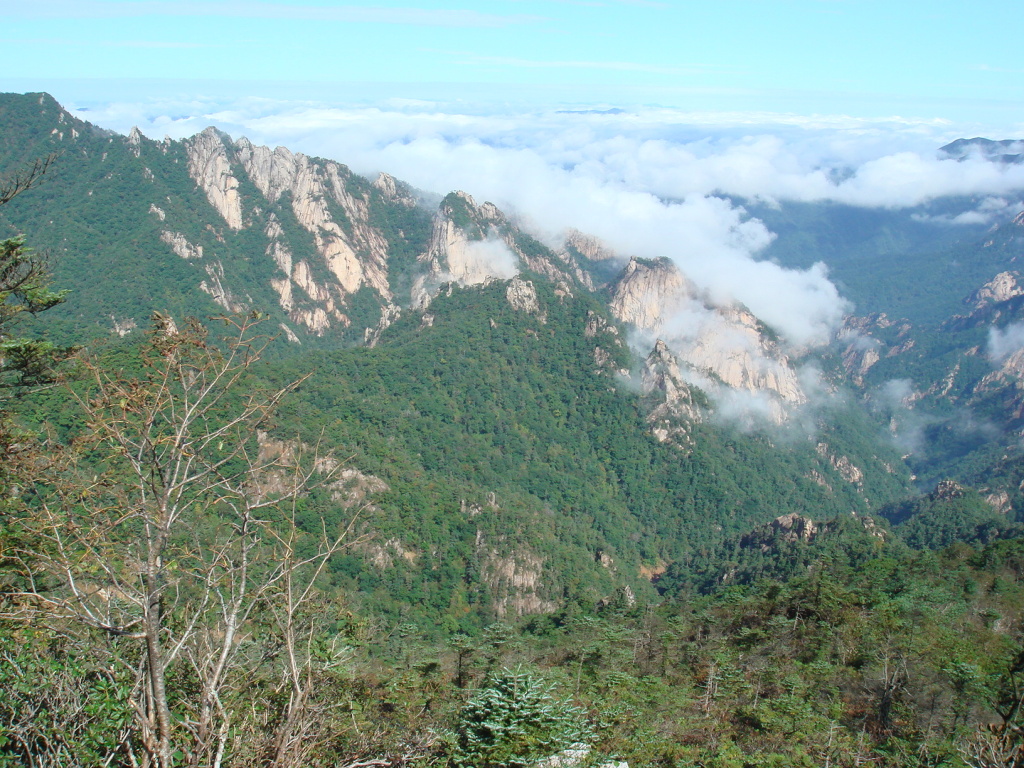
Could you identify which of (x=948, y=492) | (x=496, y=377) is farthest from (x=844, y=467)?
(x=496, y=377)

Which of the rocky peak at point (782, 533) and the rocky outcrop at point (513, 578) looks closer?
the rocky outcrop at point (513, 578)

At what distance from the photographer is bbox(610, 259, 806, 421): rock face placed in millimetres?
136625

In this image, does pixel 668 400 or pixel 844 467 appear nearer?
pixel 668 400

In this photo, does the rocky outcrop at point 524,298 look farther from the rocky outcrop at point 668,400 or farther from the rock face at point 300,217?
the rock face at point 300,217

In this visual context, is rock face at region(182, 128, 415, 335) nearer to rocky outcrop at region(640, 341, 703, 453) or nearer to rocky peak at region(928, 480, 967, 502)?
rocky outcrop at region(640, 341, 703, 453)

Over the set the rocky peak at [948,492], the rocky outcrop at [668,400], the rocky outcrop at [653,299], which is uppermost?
the rocky outcrop at [653,299]

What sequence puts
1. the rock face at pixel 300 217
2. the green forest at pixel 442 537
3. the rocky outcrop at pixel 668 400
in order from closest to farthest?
the green forest at pixel 442 537 → the rocky outcrop at pixel 668 400 → the rock face at pixel 300 217

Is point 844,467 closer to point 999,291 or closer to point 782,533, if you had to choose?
point 782,533

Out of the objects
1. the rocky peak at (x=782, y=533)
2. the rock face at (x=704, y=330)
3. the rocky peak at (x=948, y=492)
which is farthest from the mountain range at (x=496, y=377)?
the rocky peak at (x=782, y=533)

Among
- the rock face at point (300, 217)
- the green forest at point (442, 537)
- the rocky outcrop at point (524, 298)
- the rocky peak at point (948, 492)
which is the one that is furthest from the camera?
the rock face at point (300, 217)

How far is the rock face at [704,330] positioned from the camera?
136625 mm

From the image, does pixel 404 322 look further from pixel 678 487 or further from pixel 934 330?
pixel 934 330

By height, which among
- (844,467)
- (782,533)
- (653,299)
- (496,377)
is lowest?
(844,467)

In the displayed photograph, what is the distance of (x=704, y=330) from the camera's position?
5492 inches
